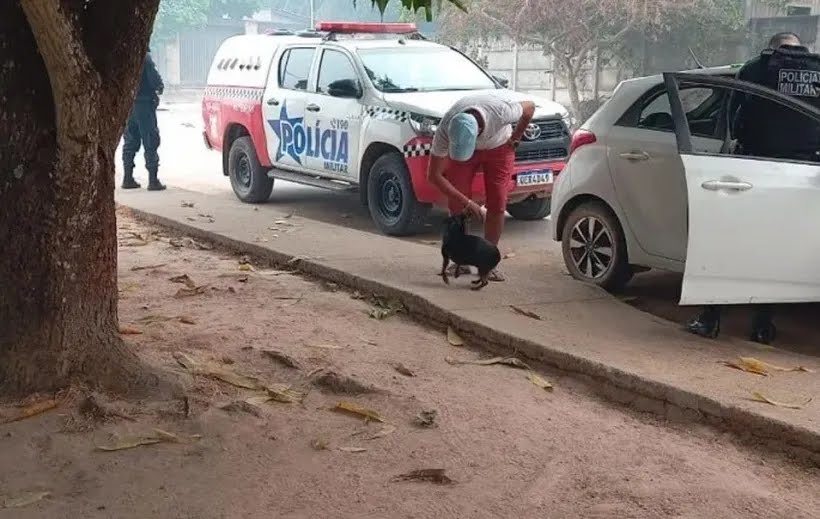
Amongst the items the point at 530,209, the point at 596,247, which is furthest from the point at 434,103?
the point at 596,247

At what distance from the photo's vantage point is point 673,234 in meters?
6.39

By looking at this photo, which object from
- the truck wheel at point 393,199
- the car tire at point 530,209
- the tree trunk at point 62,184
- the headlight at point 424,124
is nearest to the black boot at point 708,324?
the tree trunk at point 62,184

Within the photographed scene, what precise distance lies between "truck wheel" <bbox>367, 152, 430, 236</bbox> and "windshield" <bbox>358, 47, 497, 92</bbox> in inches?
34.2

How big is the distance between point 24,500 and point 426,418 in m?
1.81

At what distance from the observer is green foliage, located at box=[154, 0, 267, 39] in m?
35.1

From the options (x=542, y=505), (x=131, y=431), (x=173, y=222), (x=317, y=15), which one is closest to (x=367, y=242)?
(x=173, y=222)

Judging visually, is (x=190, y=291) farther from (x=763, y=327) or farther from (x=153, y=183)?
(x=153, y=183)

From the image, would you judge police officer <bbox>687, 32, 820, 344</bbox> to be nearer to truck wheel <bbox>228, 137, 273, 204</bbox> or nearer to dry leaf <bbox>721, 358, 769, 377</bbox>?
dry leaf <bbox>721, 358, 769, 377</bbox>

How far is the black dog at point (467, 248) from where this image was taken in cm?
686

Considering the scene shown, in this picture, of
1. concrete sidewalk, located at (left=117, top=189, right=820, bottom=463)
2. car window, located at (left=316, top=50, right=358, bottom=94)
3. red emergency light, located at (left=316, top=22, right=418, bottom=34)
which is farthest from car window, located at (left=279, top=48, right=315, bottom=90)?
concrete sidewalk, located at (left=117, top=189, right=820, bottom=463)

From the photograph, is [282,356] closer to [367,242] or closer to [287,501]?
[287,501]

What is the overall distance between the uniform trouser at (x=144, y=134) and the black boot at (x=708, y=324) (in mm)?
8725

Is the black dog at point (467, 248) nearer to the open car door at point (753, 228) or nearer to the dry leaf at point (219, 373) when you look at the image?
the open car door at point (753, 228)

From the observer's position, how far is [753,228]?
17.8ft
